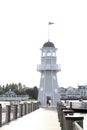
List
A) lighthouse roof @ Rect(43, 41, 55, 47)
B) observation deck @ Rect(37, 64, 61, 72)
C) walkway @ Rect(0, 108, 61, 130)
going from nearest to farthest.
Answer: walkway @ Rect(0, 108, 61, 130) < observation deck @ Rect(37, 64, 61, 72) < lighthouse roof @ Rect(43, 41, 55, 47)

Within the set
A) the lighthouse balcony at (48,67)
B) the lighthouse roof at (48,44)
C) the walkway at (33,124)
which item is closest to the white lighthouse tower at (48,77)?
the lighthouse balcony at (48,67)

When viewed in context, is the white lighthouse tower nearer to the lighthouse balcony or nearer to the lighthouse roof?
the lighthouse balcony

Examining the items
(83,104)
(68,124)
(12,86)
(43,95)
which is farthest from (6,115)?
(12,86)

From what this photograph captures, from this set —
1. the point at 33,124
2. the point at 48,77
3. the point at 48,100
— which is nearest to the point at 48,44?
the point at 48,77

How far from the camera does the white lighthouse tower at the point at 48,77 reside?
65875mm

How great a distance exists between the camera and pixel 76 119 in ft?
33.9

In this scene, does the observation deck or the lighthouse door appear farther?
the observation deck

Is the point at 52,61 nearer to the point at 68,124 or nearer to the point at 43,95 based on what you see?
the point at 43,95

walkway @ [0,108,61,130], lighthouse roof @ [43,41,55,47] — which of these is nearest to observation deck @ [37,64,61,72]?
lighthouse roof @ [43,41,55,47]

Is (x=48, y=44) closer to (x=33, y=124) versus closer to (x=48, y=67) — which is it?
(x=48, y=67)

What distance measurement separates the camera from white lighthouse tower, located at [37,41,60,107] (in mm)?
65875

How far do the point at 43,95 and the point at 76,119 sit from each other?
55528mm

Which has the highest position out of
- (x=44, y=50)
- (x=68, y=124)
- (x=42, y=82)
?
(x=44, y=50)

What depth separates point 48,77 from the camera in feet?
218
